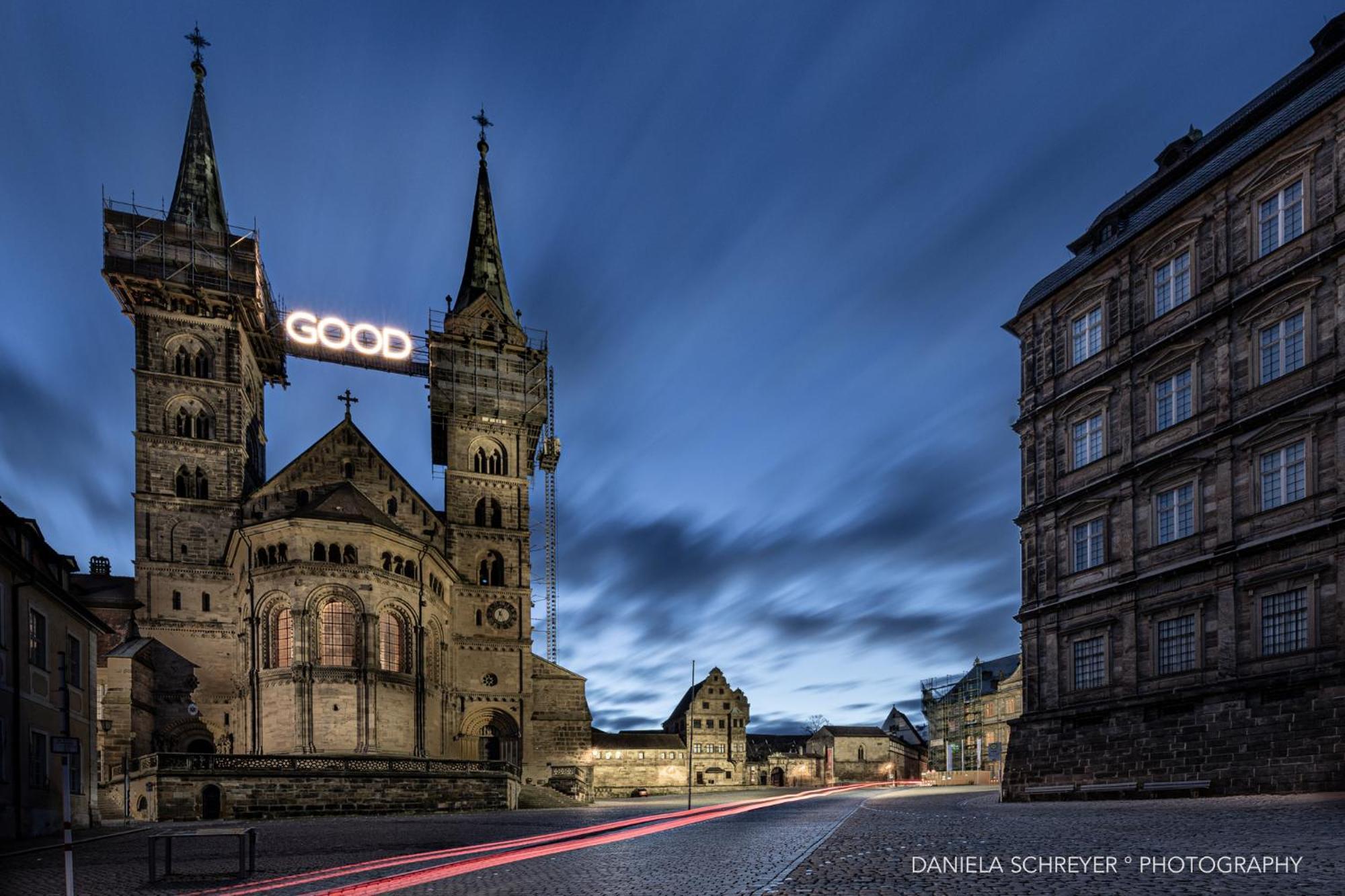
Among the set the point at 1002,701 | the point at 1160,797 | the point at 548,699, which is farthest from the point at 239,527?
the point at 1002,701

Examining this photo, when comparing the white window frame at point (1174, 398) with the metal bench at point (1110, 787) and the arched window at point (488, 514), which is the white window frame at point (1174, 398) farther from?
the arched window at point (488, 514)

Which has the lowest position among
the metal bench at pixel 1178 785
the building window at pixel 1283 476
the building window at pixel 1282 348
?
the metal bench at pixel 1178 785

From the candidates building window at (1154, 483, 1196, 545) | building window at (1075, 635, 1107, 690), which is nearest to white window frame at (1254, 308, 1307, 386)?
building window at (1154, 483, 1196, 545)

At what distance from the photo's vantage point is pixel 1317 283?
70.6 ft

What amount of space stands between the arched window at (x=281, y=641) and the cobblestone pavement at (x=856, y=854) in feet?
77.6

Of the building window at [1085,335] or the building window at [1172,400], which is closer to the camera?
the building window at [1172,400]

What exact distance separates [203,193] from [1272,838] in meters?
66.4

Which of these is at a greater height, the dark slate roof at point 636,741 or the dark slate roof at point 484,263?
the dark slate roof at point 484,263

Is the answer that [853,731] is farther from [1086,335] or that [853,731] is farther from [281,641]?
[1086,335]

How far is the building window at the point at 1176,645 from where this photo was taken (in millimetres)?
23828

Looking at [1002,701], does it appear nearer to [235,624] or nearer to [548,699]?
[548,699]

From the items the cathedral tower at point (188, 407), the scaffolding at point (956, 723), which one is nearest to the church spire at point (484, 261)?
the cathedral tower at point (188, 407)

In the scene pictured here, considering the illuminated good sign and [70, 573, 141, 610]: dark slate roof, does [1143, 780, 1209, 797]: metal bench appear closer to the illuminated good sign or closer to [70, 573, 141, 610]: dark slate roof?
[70, 573, 141, 610]: dark slate roof

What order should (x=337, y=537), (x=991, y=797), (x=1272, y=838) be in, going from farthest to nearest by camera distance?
(x=337, y=537) → (x=991, y=797) → (x=1272, y=838)
